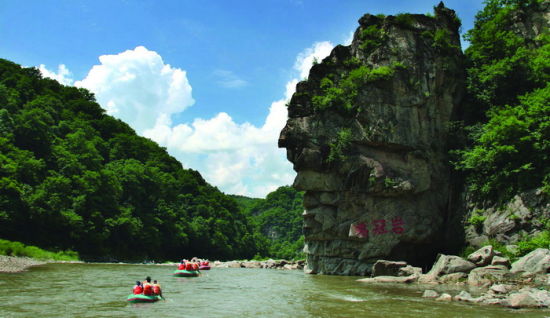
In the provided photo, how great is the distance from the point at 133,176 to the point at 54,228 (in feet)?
59.9

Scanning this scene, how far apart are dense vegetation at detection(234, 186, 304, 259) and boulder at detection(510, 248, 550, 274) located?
249ft

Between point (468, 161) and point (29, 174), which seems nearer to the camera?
point (468, 161)

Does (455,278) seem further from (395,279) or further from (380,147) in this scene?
(380,147)

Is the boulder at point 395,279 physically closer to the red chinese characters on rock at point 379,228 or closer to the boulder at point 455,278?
the boulder at point 455,278

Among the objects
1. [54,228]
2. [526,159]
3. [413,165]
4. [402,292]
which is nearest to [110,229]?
[54,228]

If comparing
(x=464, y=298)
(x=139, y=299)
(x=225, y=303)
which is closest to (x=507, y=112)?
(x=464, y=298)

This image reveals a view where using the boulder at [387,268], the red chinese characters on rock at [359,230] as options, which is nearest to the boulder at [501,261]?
the boulder at [387,268]

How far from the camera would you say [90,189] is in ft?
140

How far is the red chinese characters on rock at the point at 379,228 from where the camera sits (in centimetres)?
2719

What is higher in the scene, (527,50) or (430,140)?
(527,50)

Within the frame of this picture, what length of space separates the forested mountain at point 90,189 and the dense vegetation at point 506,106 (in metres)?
34.4

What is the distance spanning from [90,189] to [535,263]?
3905 cm

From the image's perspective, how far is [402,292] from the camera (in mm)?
17500

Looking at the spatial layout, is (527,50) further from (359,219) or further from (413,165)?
(359,219)
